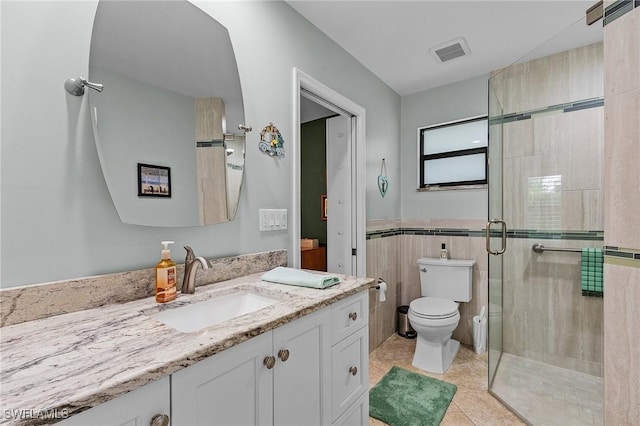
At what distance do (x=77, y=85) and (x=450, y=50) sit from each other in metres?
2.42

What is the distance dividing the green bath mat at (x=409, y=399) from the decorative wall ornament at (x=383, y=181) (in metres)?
1.53

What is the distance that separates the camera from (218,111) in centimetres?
142

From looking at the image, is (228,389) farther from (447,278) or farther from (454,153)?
(454,153)

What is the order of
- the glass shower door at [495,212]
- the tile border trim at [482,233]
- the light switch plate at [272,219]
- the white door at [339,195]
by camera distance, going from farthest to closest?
the white door at [339,195] → the glass shower door at [495,212] → the tile border trim at [482,233] → the light switch plate at [272,219]

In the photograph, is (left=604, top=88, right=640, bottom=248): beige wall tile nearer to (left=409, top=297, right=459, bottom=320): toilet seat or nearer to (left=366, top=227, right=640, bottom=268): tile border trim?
(left=366, top=227, right=640, bottom=268): tile border trim

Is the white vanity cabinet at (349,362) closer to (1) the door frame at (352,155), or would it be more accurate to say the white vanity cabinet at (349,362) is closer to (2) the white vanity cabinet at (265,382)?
(2) the white vanity cabinet at (265,382)

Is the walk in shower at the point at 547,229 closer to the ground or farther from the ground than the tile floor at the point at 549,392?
farther from the ground

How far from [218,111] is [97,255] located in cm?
79

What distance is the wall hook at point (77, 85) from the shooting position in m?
0.99

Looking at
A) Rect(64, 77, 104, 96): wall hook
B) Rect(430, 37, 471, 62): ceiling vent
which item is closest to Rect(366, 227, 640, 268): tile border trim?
Rect(430, 37, 471, 62): ceiling vent

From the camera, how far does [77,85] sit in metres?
1.00

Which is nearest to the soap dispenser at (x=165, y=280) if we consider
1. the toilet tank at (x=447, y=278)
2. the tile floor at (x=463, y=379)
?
the tile floor at (x=463, y=379)

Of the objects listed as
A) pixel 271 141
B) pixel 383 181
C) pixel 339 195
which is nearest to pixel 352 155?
pixel 339 195

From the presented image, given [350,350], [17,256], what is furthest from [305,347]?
[17,256]
